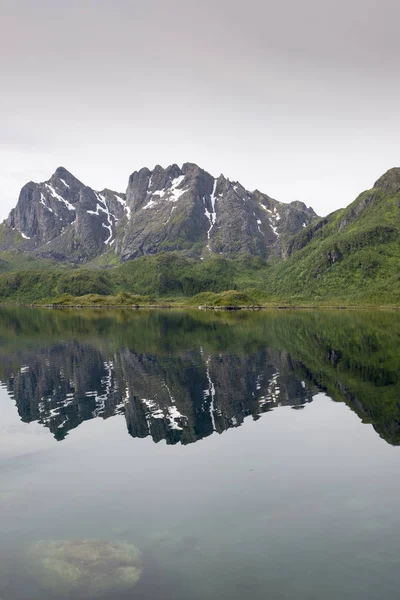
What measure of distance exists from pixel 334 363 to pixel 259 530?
197ft

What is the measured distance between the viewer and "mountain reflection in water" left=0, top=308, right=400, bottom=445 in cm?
4919

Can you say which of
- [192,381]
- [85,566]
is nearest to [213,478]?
[85,566]

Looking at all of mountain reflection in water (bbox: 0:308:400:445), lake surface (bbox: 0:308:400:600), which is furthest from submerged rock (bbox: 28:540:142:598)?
mountain reflection in water (bbox: 0:308:400:445)

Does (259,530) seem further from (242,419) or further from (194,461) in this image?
(242,419)

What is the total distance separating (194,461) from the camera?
3675 cm

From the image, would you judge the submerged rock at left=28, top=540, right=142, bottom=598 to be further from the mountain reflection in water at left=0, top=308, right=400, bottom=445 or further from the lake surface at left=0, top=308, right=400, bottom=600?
the mountain reflection in water at left=0, top=308, right=400, bottom=445

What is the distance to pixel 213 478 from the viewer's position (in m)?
33.2

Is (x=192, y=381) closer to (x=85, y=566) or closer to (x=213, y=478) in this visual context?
(x=213, y=478)

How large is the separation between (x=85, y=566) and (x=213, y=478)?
13.0 meters

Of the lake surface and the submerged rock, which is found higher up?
the submerged rock

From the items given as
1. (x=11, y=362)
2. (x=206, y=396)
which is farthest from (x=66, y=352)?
(x=206, y=396)

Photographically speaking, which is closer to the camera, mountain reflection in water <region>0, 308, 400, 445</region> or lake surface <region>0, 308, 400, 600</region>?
lake surface <region>0, 308, 400, 600</region>

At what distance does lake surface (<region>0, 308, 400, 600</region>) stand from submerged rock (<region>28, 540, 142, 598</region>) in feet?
0.83

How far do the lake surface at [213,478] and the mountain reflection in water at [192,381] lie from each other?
399 mm
